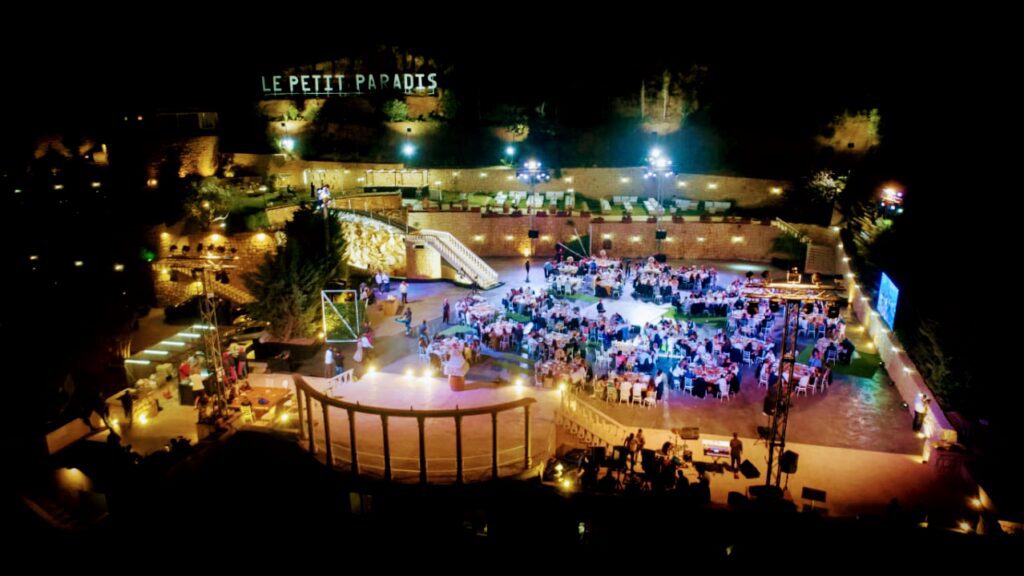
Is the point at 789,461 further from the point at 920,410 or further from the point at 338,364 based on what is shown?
the point at 338,364

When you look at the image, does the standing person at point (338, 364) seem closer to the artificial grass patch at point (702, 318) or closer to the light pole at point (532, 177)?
the artificial grass patch at point (702, 318)

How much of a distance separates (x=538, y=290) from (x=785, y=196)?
1579cm

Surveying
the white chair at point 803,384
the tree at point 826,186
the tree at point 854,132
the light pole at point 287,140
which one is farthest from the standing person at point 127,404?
the tree at point 854,132

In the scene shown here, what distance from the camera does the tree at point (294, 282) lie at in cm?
2009

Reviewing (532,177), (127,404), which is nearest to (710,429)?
(127,404)

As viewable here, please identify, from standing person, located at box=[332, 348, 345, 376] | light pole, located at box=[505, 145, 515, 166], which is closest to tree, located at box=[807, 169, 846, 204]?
light pole, located at box=[505, 145, 515, 166]

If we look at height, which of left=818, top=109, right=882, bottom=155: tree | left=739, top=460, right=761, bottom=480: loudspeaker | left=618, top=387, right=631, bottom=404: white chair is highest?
left=818, top=109, right=882, bottom=155: tree

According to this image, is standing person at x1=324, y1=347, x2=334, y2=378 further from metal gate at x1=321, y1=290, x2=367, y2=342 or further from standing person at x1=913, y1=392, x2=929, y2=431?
standing person at x1=913, y1=392, x2=929, y2=431

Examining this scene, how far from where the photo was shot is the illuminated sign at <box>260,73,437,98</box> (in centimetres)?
4238

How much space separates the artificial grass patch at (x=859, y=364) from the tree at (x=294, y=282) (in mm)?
14656

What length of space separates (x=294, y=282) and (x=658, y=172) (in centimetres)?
2076

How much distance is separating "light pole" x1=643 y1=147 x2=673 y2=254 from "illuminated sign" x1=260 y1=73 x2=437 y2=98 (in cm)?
1599

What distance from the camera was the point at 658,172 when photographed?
1340 inches

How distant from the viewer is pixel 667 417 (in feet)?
51.4
